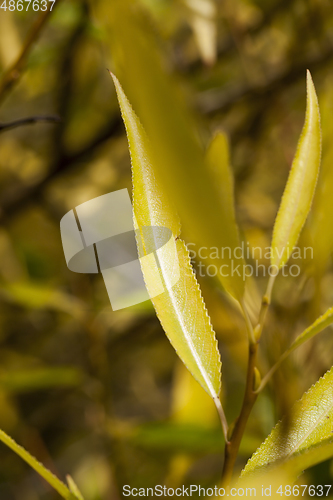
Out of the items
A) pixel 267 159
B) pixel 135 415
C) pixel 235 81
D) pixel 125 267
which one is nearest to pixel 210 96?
pixel 235 81

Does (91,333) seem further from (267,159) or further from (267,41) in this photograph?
(267,41)

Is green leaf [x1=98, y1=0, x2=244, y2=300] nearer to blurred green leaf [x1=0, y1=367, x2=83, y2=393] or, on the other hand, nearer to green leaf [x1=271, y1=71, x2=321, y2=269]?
green leaf [x1=271, y1=71, x2=321, y2=269]

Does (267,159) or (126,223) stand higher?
(126,223)

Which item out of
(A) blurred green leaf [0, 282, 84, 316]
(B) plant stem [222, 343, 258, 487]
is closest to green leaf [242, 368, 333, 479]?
(B) plant stem [222, 343, 258, 487]

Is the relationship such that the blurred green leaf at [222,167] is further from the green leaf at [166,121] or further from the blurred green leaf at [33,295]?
the blurred green leaf at [33,295]

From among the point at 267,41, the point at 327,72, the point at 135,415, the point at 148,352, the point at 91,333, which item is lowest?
the point at 135,415

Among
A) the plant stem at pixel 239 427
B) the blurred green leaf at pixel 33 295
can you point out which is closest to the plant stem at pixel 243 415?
the plant stem at pixel 239 427
